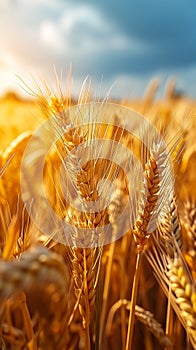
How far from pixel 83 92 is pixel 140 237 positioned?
0.29 m

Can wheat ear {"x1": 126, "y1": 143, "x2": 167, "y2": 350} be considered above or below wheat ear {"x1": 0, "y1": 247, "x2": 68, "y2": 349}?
above

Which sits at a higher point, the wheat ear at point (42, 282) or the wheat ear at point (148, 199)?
the wheat ear at point (148, 199)

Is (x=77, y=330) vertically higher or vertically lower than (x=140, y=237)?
lower

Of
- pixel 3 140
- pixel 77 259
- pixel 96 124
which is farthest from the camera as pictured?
pixel 3 140

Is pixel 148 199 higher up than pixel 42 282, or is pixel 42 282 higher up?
pixel 148 199

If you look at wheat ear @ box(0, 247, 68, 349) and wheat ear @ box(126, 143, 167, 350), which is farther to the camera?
wheat ear @ box(126, 143, 167, 350)

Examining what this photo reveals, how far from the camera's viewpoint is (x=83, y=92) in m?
0.92

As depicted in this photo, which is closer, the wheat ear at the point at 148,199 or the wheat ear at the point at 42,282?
the wheat ear at the point at 42,282

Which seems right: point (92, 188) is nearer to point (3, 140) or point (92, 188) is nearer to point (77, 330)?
point (77, 330)

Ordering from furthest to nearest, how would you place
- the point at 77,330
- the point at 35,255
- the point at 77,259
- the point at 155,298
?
1. the point at 155,298
2. the point at 77,330
3. the point at 77,259
4. the point at 35,255

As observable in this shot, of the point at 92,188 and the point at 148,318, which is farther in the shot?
the point at 148,318

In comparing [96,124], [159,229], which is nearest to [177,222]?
[159,229]

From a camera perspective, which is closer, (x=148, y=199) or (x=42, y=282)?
(x=42, y=282)

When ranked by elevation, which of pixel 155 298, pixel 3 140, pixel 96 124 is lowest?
pixel 155 298
